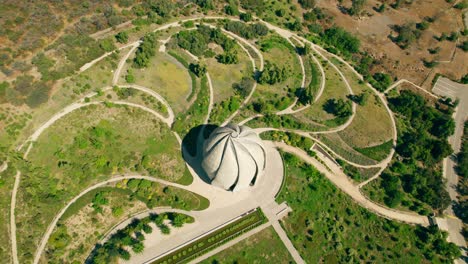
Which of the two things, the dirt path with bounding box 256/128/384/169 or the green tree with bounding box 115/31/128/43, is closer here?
the dirt path with bounding box 256/128/384/169

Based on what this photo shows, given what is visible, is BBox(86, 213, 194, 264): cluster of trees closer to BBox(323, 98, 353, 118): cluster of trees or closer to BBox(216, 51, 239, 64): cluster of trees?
BBox(216, 51, 239, 64): cluster of trees

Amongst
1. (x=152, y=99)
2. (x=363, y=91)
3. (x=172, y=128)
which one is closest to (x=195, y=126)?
(x=172, y=128)

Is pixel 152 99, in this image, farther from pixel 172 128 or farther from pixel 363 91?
pixel 363 91

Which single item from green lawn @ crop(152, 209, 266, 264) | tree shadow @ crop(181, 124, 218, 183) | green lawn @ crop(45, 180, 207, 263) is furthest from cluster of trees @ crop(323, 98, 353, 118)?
green lawn @ crop(45, 180, 207, 263)

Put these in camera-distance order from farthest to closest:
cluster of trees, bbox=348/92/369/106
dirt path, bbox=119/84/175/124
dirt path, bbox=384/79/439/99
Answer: dirt path, bbox=384/79/439/99
cluster of trees, bbox=348/92/369/106
dirt path, bbox=119/84/175/124

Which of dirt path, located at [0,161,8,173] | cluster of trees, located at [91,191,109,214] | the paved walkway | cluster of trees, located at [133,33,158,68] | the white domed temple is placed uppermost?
cluster of trees, located at [133,33,158,68]

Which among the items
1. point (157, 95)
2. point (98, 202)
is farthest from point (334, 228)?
point (157, 95)

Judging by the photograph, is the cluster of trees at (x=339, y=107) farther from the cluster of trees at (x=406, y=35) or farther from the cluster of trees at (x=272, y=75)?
the cluster of trees at (x=406, y=35)
